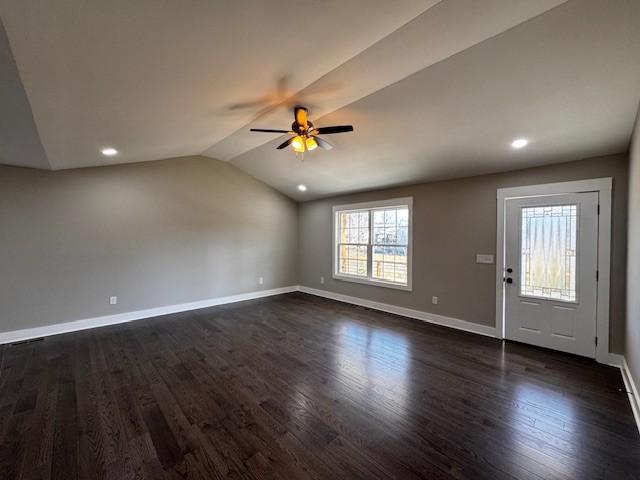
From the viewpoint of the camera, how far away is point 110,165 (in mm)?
4402

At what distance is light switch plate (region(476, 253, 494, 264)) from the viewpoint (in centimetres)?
390

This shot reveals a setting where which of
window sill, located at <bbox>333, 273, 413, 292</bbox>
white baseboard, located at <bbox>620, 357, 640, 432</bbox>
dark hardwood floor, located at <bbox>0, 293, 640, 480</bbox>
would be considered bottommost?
dark hardwood floor, located at <bbox>0, 293, 640, 480</bbox>

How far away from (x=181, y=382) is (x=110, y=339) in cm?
192

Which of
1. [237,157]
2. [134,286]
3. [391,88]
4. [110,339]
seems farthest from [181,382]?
[237,157]

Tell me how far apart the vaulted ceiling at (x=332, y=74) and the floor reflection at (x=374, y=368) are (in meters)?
2.67

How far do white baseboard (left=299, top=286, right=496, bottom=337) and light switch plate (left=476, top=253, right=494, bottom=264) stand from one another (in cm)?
96

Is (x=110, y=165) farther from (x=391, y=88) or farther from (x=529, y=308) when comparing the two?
(x=529, y=308)

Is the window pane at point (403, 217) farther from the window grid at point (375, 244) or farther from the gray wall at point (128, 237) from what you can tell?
the gray wall at point (128, 237)

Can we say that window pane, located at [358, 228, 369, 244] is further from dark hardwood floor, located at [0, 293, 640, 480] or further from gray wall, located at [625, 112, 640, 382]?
gray wall, located at [625, 112, 640, 382]

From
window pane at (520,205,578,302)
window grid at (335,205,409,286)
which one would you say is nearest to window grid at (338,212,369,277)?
window grid at (335,205,409,286)

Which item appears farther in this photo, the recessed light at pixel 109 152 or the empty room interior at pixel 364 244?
the recessed light at pixel 109 152

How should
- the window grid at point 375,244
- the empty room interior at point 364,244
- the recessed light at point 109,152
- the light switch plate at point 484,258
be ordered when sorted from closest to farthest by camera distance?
the empty room interior at point 364,244 → the recessed light at point 109,152 → the light switch plate at point 484,258 → the window grid at point 375,244

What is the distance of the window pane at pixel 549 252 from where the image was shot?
329cm

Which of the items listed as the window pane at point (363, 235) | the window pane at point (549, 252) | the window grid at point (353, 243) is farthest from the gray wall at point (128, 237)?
the window pane at point (549, 252)
